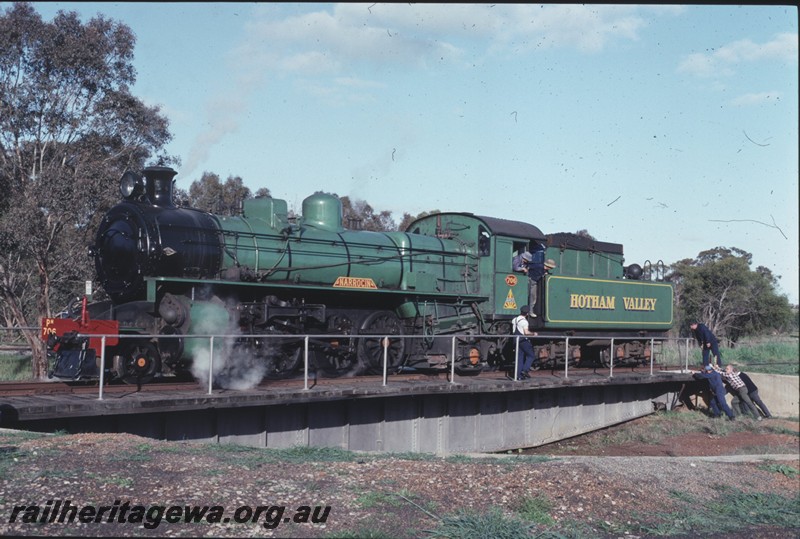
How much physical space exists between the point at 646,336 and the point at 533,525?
1753cm

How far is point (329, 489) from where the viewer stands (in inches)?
346

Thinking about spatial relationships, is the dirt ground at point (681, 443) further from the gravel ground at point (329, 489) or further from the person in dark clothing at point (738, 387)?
the gravel ground at point (329, 489)

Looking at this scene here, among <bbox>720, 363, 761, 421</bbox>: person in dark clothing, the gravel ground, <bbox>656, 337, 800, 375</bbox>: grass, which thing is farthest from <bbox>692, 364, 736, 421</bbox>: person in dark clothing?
the gravel ground

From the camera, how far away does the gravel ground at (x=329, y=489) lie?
24.5ft

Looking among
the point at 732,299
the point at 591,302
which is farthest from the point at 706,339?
the point at 732,299

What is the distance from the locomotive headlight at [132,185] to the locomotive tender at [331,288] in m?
0.03

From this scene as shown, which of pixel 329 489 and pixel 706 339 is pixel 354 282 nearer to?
pixel 329 489

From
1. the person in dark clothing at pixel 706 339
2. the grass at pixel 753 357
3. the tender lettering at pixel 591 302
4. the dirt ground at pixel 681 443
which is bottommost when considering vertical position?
the dirt ground at pixel 681 443

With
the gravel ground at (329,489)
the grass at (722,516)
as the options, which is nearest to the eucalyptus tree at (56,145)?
the gravel ground at (329,489)

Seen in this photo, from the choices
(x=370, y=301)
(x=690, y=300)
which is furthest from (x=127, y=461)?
(x=690, y=300)

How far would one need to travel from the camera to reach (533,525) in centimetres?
829

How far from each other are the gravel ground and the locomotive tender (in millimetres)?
3191

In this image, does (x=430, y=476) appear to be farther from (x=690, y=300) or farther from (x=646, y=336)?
(x=690, y=300)

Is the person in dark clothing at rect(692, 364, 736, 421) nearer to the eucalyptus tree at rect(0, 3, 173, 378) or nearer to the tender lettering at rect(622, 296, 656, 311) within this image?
the tender lettering at rect(622, 296, 656, 311)
